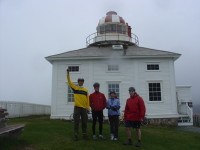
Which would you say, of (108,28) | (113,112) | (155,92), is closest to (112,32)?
(108,28)

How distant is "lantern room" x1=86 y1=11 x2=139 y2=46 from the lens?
20062 millimetres

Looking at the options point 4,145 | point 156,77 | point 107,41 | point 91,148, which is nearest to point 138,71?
point 156,77

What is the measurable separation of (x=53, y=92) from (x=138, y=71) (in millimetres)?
6515

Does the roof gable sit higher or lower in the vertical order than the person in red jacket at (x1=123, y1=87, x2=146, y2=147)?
higher

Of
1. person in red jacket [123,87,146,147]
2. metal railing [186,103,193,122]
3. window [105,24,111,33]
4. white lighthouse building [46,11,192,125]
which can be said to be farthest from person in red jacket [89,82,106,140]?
window [105,24,111,33]

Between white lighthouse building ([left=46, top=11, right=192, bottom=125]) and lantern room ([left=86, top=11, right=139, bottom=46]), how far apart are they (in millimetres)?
2750

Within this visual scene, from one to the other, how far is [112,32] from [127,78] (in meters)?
6.04

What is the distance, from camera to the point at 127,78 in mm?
16766

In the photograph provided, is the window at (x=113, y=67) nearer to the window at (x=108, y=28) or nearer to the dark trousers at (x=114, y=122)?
the window at (x=108, y=28)

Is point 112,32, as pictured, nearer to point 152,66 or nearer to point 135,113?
point 152,66

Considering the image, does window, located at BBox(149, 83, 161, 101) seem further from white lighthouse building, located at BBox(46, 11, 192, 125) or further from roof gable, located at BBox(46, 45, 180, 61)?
roof gable, located at BBox(46, 45, 180, 61)

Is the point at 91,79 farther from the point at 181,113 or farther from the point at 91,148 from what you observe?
the point at 91,148

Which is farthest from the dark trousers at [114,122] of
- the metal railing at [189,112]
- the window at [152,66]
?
→ the metal railing at [189,112]

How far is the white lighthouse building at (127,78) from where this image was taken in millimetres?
16281
